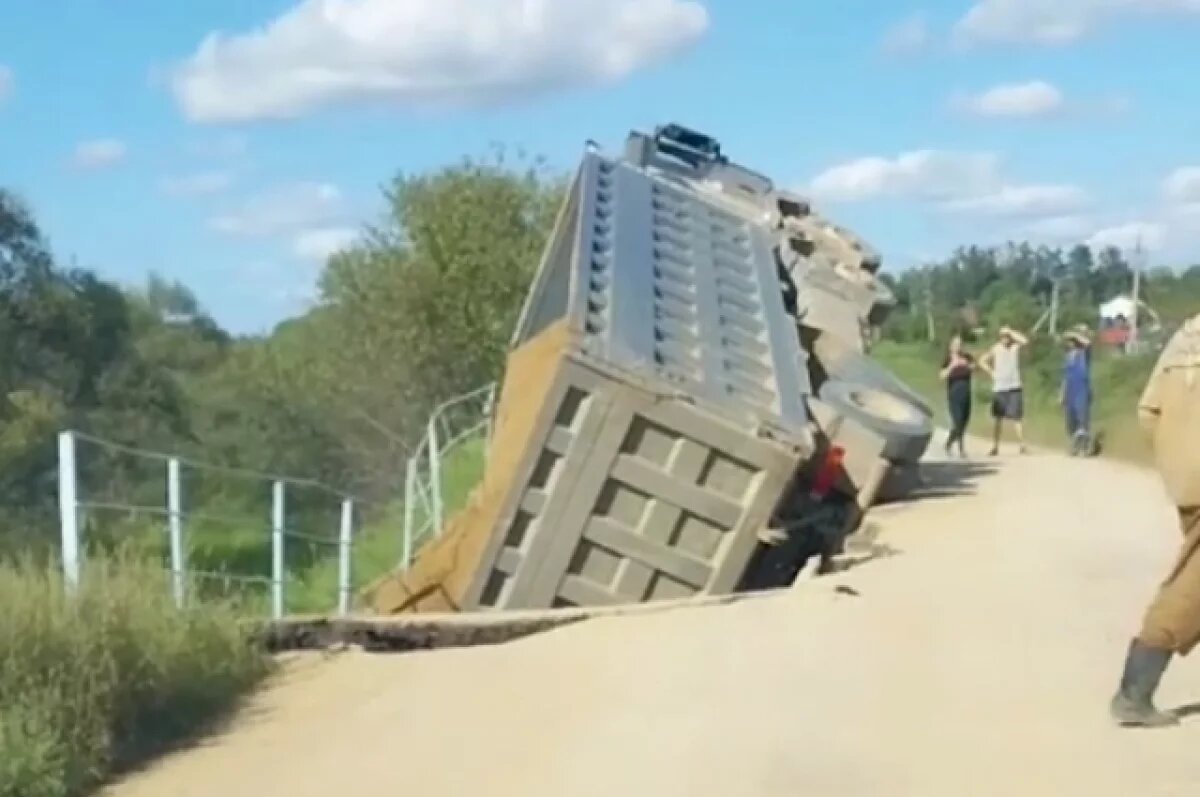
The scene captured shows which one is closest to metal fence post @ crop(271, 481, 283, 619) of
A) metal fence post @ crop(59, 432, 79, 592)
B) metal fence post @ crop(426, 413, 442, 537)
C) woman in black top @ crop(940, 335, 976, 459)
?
metal fence post @ crop(426, 413, 442, 537)

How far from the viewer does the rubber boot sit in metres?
8.34

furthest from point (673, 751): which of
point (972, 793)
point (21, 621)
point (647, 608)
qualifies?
point (647, 608)

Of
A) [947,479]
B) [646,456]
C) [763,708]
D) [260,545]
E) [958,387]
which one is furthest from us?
[958,387]

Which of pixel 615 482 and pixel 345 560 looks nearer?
pixel 615 482

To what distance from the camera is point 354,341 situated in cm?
4591

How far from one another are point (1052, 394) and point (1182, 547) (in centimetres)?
3852

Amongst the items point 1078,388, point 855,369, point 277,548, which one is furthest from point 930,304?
point 277,548

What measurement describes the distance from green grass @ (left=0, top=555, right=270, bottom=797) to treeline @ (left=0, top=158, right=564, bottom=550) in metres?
27.8

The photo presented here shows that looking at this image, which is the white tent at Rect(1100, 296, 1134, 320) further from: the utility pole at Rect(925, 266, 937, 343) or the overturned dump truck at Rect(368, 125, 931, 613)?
the overturned dump truck at Rect(368, 125, 931, 613)

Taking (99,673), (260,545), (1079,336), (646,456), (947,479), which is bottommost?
(947,479)

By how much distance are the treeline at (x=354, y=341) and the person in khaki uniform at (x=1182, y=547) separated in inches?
1205

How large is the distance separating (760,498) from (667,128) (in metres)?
15.6

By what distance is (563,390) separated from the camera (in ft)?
43.7

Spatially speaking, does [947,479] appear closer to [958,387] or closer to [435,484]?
[958,387]
